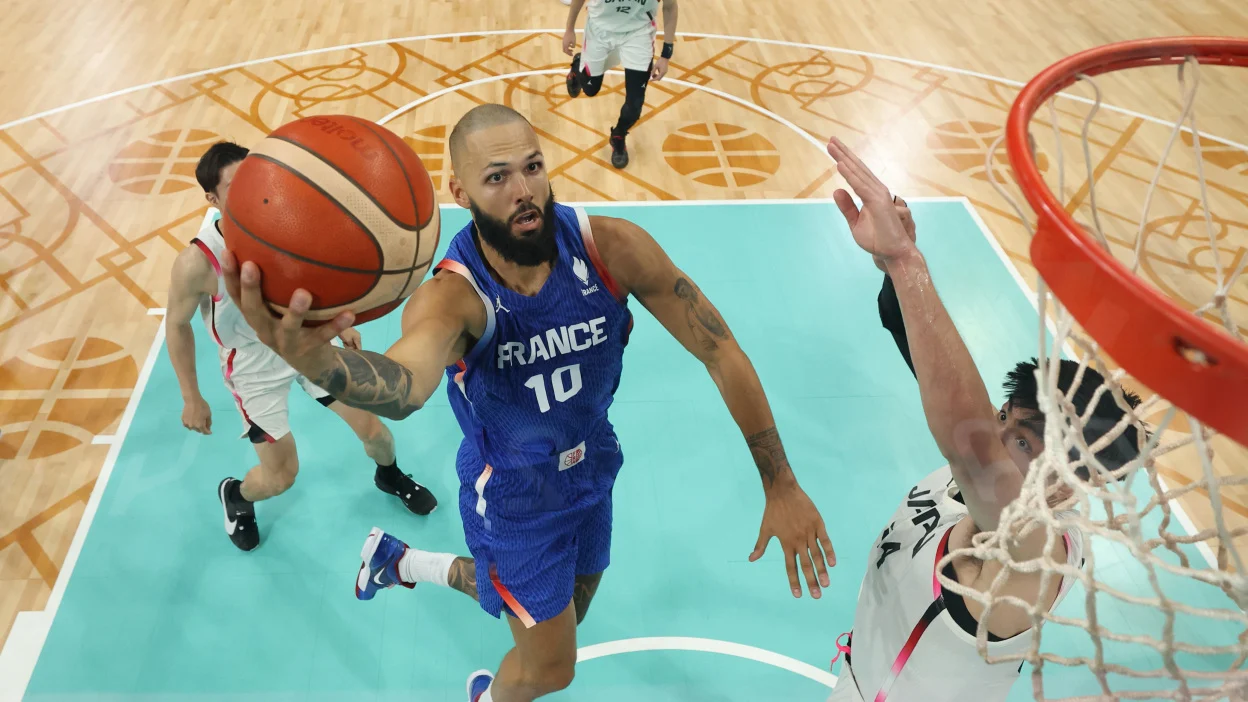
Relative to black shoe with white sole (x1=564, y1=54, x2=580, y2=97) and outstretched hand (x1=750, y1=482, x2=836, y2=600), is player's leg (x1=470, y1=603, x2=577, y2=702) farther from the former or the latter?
black shoe with white sole (x1=564, y1=54, x2=580, y2=97)

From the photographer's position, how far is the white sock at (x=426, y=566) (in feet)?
10.7

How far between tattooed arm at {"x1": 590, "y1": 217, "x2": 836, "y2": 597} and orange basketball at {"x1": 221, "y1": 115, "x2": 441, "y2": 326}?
0.63m

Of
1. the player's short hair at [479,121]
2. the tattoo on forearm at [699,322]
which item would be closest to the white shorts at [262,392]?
the player's short hair at [479,121]

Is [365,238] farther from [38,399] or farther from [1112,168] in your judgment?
[1112,168]

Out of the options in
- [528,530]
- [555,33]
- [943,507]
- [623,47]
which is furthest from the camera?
[555,33]

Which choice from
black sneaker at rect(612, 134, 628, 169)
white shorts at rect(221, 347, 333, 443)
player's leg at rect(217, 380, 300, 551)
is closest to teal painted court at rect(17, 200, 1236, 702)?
player's leg at rect(217, 380, 300, 551)

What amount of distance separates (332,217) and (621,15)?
440 centimetres

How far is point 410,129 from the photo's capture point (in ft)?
21.8

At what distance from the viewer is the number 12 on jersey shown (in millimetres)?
2578

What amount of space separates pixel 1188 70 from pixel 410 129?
18.1ft

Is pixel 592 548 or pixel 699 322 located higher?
pixel 699 322

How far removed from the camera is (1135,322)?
4.55 feet

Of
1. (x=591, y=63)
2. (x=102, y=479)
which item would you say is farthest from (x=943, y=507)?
(x=591, y=63)

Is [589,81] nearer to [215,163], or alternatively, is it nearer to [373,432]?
[373,432]
